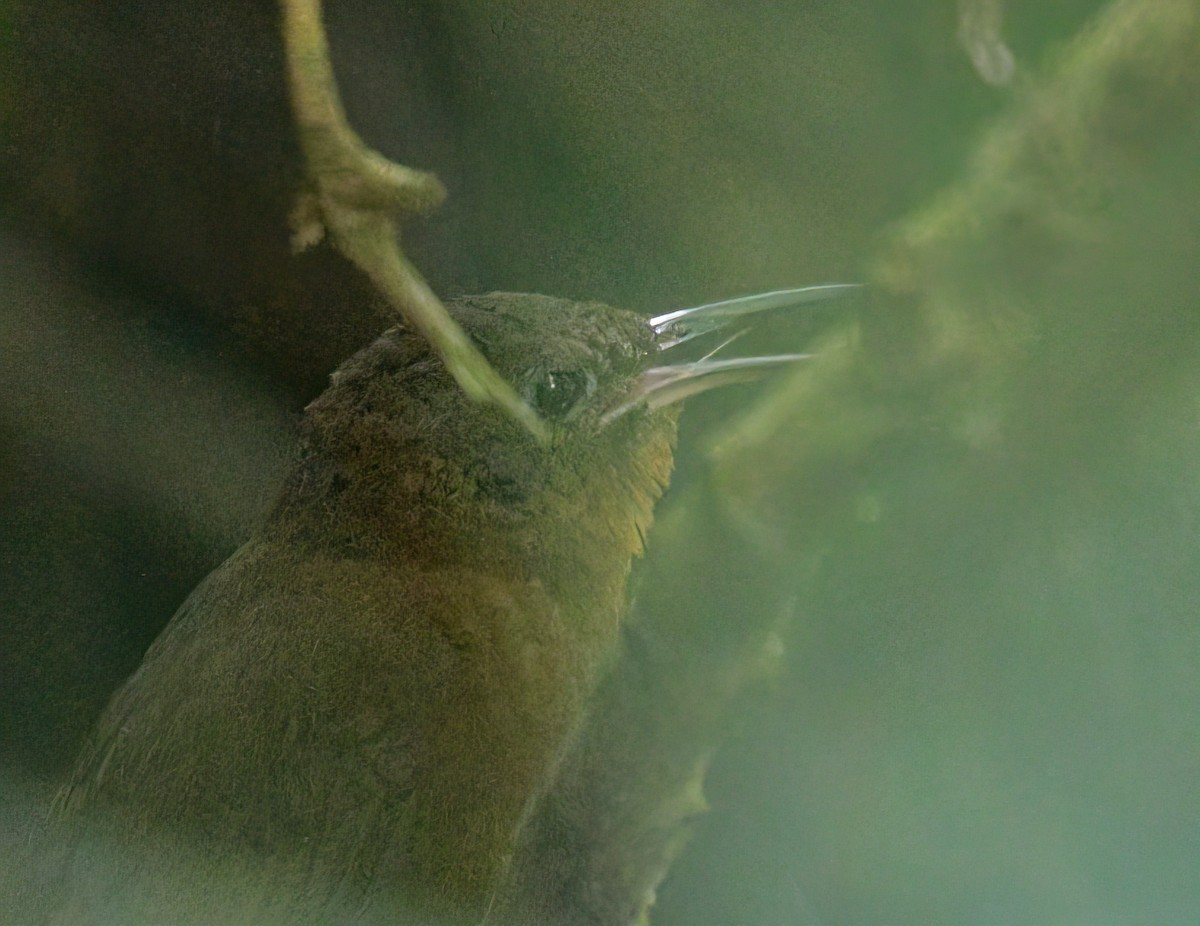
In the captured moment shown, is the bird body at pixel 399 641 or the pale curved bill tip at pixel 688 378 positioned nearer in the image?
the bird body at pixel 399 641

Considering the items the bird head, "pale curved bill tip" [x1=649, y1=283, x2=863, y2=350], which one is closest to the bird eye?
the bird head

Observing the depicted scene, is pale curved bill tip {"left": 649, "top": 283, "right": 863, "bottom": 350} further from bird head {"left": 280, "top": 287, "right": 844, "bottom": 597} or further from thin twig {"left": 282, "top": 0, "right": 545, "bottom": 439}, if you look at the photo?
thin twig {"left": 282, "top": 0, "right": 545, "bottom": 439}

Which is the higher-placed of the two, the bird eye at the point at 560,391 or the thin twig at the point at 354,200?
the thin twig at the point at 354,200

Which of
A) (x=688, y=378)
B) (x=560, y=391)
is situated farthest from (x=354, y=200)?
(x=688, y=378)

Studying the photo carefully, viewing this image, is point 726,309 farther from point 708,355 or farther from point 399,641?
point 399,641

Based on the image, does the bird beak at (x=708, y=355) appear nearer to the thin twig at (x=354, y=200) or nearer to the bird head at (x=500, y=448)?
the bird head at (x=500, y=448)

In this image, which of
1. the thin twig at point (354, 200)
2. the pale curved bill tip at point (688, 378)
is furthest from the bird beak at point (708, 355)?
the thin twig at point (354, 200)
